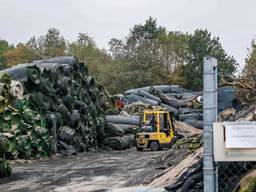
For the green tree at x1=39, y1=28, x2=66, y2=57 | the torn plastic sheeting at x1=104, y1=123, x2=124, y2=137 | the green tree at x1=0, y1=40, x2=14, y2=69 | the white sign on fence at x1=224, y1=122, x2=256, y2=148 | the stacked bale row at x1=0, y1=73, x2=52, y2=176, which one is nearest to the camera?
the white sign on fence at x1=224, y1=122, x2=256, y2=148

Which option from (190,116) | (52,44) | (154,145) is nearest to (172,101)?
(190,116)

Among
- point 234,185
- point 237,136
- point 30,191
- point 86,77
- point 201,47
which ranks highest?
point 201,47

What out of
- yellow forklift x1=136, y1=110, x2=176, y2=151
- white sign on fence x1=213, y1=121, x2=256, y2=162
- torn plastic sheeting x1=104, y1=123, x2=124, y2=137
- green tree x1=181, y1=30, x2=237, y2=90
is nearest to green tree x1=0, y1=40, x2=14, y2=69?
green tree x1=181, y1=30, x2=237, y2=90

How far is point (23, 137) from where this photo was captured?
67.3ft

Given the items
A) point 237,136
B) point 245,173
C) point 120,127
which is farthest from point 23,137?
point 237,136

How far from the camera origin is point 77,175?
15.8 metres

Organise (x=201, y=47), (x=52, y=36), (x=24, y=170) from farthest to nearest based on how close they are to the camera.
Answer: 1. (x=52, y=36)
2. (x=201, y=47)
3. (x=24, y=170)

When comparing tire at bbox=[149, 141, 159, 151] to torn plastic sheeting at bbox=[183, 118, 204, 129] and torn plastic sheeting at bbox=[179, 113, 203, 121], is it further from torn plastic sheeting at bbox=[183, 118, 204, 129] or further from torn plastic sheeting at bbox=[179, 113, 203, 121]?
torn plastic sheeting at bbox=[179, 113, 203, 121]

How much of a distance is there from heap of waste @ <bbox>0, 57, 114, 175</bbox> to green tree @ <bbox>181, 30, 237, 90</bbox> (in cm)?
2951

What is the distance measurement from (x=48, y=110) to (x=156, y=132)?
5172mm

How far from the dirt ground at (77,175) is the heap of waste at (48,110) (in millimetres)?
1227

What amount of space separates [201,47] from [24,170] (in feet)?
157

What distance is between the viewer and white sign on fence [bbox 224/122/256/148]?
3.63 meters

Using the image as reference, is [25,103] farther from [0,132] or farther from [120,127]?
[120,127]
